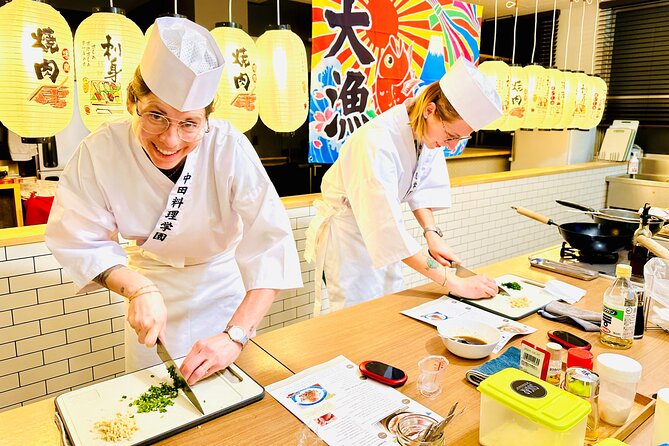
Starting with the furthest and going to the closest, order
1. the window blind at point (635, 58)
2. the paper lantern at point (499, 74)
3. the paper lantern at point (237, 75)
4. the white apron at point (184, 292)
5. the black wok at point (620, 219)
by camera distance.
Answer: the window blind at point (635, 58), the paper lantern at point (499, 74), the paper lantern at point (237, 75), the black wok at point (620, 219), the white apron at point (184, 292)

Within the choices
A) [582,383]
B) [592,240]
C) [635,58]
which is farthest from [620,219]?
[635,58]

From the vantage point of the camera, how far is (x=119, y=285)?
1446 mm

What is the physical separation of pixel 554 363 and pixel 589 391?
15cm

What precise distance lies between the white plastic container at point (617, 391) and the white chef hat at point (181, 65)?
129 cm

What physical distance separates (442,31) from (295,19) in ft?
9.73

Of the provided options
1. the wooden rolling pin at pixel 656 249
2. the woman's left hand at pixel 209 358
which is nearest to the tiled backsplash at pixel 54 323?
the woman's left hand at pixel 209 358

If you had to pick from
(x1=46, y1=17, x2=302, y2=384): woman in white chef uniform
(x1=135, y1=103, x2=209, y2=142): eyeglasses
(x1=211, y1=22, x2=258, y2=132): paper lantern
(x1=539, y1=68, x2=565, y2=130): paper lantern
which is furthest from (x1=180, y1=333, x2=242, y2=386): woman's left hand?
(x1=539, y1=68, x2=565, y2=130): paper lantern

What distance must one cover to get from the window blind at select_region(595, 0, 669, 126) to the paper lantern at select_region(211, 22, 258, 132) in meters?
4.89

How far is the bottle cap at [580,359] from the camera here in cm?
126

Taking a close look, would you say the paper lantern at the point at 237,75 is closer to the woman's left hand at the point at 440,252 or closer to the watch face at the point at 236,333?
the woman's left hand at the point at 440,252

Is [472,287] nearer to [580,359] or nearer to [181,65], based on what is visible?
[580,359]

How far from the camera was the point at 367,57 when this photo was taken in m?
3.79

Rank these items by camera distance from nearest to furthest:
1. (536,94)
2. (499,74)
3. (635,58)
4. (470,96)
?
(470,96) → (499,74) → (536,94) → (635,58)

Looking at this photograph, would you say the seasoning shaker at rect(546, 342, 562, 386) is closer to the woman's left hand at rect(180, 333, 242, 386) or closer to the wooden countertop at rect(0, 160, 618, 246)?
the woman's left hand at rect(180, 333, 242, 386)
